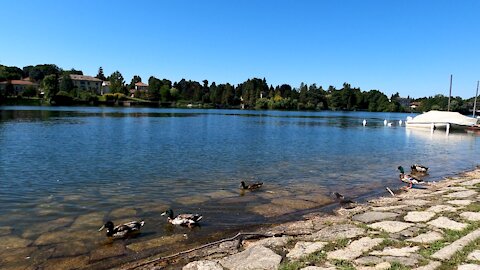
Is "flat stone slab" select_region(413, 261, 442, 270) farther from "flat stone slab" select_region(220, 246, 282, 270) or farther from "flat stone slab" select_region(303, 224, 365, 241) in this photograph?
"flat stone slab" select_region(220, 246, 282, 270)

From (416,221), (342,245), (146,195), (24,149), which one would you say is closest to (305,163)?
(146,195)

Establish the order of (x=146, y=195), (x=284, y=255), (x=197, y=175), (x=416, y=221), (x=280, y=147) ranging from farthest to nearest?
(x=280, y=147) → (x=197, y=175) → (x=146, y=195) → (x=416, y=221) → (x=284, y=255)

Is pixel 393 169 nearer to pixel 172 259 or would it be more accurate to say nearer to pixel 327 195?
pixel 327 195

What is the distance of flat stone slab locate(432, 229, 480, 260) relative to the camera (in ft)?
23.0

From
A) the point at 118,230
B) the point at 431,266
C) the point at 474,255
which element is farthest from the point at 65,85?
the point at 474,255

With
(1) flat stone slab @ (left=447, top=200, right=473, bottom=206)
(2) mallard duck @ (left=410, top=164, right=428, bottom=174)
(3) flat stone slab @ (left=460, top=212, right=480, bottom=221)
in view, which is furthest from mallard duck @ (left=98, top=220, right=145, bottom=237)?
(2) mallard duck @ (left=410, top=164, right=428, bottom=174)

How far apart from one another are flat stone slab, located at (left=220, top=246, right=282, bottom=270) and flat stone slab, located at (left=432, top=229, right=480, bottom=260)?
3128mm

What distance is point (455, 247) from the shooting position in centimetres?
737

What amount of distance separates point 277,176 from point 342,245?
12.7m

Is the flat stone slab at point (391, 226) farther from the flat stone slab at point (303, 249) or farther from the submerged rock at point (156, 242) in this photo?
the submerged rock at point (156, 242)

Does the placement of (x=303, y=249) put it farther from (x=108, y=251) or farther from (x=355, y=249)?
(x=108, y=251)

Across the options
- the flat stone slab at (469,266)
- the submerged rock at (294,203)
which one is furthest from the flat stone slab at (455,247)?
the submerged rock at (294,203)

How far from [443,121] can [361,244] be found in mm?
67487

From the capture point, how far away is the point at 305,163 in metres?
26.4
